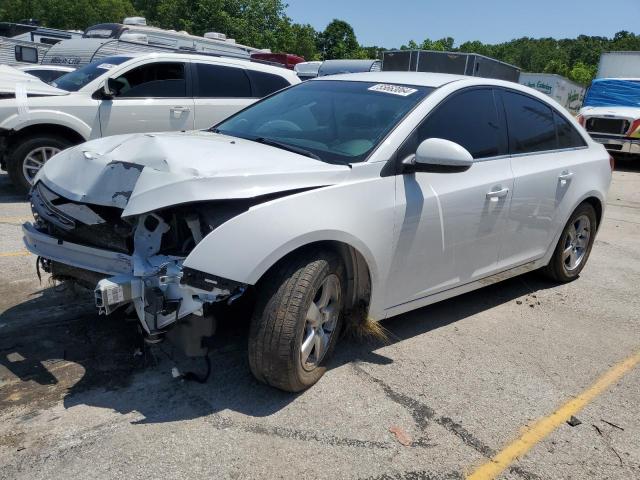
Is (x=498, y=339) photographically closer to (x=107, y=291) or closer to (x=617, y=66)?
(x=107, y=291)

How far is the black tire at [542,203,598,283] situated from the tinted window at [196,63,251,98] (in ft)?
16.9

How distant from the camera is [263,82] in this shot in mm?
8797

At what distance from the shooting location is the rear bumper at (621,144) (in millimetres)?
14966

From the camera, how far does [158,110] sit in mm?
7828

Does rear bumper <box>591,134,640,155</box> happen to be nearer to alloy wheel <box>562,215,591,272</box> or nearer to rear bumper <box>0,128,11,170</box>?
alloy wheel <box>562,215,591,272</box>

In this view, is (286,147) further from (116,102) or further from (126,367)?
(116,102)

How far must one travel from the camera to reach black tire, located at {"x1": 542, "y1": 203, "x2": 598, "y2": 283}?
516 centimetres

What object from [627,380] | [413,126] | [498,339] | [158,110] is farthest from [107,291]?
[158,110]

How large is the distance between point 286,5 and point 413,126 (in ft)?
148

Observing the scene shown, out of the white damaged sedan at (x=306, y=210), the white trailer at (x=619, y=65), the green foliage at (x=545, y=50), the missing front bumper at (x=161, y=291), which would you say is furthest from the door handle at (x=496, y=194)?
the green foliage at (x=545, y=50)

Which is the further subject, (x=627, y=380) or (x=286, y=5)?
(x=286, y=5)

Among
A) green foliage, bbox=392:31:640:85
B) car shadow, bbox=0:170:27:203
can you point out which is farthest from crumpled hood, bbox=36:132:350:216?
green foliage, bbox=392:31:640:85

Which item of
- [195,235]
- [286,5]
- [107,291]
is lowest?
[107,291]

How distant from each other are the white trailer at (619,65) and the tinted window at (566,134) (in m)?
15.1
